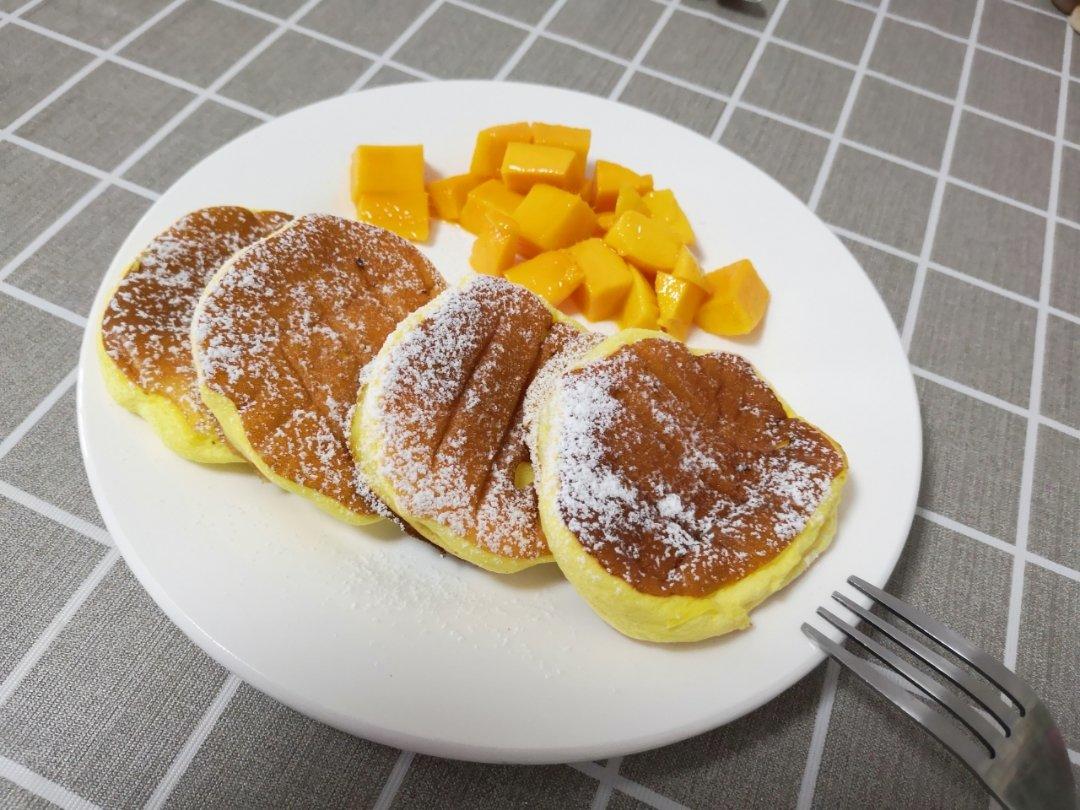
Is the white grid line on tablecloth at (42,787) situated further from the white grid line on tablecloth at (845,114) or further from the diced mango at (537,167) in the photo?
the white grid line on tablecloth at (845,114)

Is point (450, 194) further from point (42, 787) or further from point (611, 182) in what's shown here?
point (42, 787)

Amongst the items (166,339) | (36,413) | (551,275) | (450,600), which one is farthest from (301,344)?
(36,413)

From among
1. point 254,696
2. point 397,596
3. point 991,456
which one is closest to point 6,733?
point 254,696

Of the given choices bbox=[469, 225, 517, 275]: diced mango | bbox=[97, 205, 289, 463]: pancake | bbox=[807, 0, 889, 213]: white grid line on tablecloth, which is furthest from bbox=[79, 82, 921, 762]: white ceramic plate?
bbox=[807, 0, 889, 213]: white grid line on tablecloth

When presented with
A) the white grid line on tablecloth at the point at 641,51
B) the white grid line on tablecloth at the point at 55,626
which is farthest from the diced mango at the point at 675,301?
the white grid line on tablecloth at the point at 55,626

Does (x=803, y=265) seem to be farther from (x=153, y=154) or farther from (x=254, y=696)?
(x=153, y=154)

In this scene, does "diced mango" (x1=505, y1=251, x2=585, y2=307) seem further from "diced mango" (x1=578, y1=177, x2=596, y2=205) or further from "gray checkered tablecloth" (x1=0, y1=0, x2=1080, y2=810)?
"gray checkered tablecloth" (x1=0, y1=0, x2=1080, y2=810)
